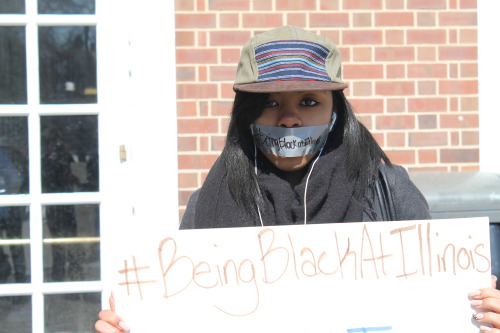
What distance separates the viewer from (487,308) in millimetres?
1744

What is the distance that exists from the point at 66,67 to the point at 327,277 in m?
2.41

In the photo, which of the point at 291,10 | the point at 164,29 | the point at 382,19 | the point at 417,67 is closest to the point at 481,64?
the point at 417,67

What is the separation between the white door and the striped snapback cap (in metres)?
1.94

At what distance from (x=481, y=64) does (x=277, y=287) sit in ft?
8.15

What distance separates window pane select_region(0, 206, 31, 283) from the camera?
12.2 feet

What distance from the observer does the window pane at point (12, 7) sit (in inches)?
146

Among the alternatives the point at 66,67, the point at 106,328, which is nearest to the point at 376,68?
the point at 66,67

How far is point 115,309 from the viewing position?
Result: 5.79 feet

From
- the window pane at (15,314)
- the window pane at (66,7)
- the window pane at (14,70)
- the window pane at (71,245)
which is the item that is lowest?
the window pane at (15,314)

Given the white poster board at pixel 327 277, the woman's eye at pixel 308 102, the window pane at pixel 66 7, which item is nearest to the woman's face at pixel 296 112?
the woman's eye at pixel 308 102

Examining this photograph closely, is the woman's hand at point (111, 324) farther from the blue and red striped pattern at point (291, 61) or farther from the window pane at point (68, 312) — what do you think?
the window pane at point (68, 312)

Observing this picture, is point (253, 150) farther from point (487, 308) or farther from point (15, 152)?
point (15, 152)

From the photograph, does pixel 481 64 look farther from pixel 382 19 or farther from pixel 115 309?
pixel 115 309

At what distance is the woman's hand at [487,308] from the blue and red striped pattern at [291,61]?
2.19 ft
